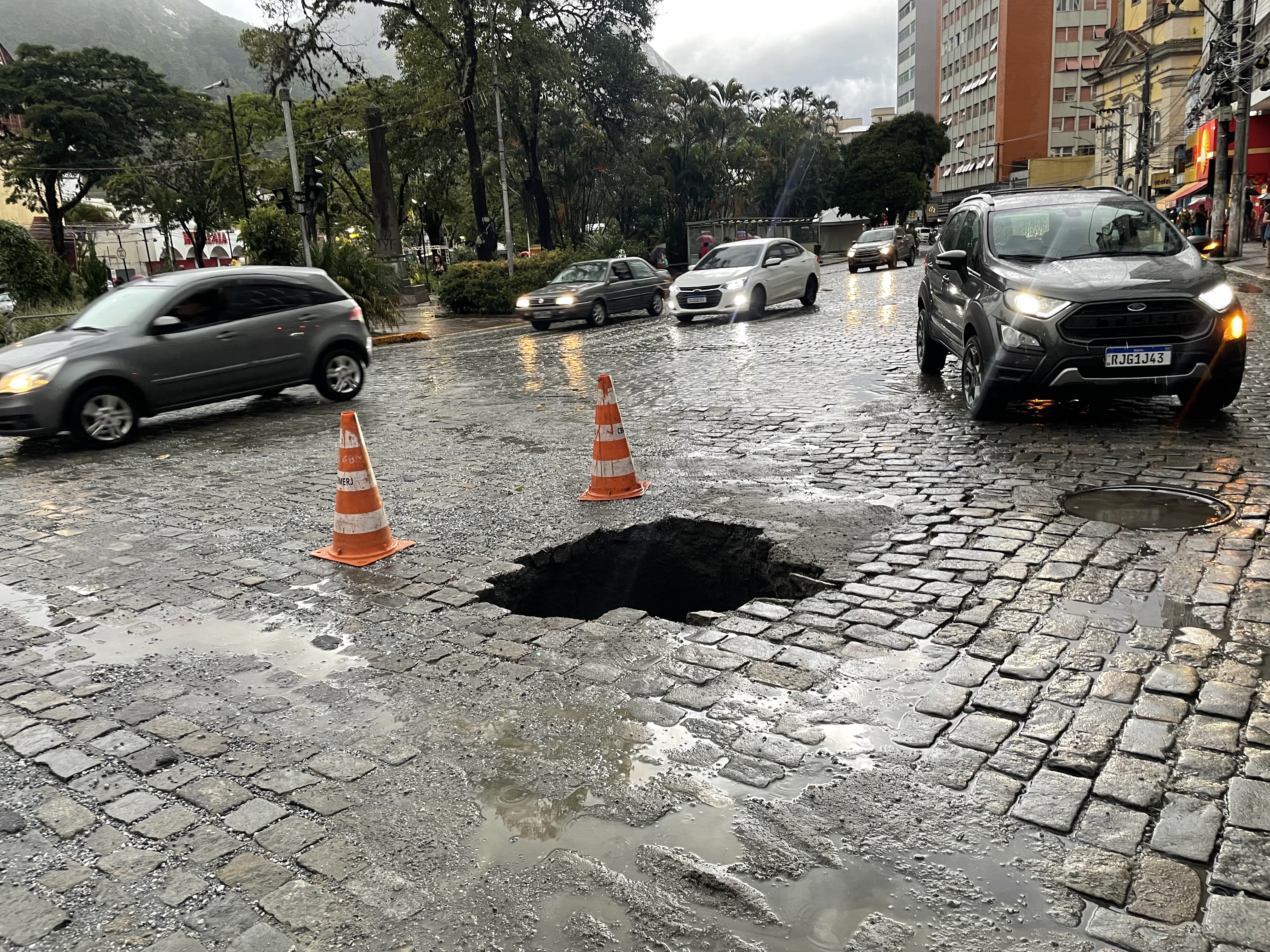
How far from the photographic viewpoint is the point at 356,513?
5.69 m

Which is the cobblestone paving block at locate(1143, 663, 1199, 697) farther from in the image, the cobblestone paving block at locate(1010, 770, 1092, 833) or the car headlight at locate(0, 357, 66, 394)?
the car headlight at locate(0, 357, 66, 394)

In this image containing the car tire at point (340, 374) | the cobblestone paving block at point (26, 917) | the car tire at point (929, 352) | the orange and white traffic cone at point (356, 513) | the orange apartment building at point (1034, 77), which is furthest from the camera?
the orange apartment building at point (1034, 77)

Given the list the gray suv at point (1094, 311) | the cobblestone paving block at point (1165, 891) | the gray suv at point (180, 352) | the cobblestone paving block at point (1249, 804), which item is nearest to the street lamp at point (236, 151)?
the gray suv at point (180, 352)

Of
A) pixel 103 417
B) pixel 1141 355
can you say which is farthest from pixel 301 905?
pixel 103 417

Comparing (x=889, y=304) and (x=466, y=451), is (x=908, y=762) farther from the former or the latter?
(x=889, y=304)

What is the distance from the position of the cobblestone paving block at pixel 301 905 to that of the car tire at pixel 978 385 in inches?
269

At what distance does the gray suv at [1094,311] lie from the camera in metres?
7.50

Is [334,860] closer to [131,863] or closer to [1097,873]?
[131,863]

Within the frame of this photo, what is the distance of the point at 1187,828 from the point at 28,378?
10.2 m

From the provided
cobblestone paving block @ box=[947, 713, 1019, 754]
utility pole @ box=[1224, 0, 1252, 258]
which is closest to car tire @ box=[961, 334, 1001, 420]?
cobblestone paving block @ box=[947, 713, 1019, 754]

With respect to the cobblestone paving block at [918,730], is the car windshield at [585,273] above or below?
above

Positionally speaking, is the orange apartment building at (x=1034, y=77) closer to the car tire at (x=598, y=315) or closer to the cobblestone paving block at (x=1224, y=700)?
the car tire at (x=598, y=315)

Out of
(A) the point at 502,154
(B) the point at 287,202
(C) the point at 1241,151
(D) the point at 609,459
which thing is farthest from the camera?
(A) the point at 502,154

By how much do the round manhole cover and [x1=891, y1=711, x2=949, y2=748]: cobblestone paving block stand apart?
266cm
